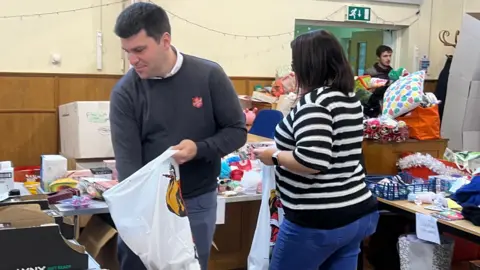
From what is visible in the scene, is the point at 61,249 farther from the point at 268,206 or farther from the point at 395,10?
the point at 395,10

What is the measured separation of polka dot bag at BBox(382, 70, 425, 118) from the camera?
12.9 feet

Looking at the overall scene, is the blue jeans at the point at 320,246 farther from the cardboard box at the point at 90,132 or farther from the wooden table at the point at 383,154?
the cardboard box at the point at 90,132

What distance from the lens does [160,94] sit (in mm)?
1877

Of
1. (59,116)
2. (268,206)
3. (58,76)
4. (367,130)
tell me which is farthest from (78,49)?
(268,206)

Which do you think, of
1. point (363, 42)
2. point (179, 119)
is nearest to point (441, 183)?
point (179, 119)

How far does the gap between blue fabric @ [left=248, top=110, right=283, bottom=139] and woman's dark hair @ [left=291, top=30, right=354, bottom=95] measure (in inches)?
90.5

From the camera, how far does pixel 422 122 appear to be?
13.1 ft

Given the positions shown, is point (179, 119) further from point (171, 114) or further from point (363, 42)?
point (363, 42)

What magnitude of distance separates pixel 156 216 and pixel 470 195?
1791 mm

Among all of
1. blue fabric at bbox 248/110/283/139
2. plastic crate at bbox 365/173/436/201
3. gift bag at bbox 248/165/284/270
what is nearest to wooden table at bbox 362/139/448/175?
plastic crate at bbox 365/173/436/201

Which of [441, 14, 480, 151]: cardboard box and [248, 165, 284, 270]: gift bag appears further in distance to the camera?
[441, 14, 480, 151]: cardboard box

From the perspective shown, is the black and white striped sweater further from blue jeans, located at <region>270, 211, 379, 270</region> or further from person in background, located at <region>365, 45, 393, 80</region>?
person in background, located at <region>365, 45, 393, 80</region>

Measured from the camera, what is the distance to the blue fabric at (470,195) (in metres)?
2.80

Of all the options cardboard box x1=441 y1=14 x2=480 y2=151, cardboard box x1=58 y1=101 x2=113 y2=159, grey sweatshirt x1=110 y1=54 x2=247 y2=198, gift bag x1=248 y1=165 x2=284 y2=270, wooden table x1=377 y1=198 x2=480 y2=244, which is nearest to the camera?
grey sweatshirt x1=110 y1=54 x2=247 y2=198
